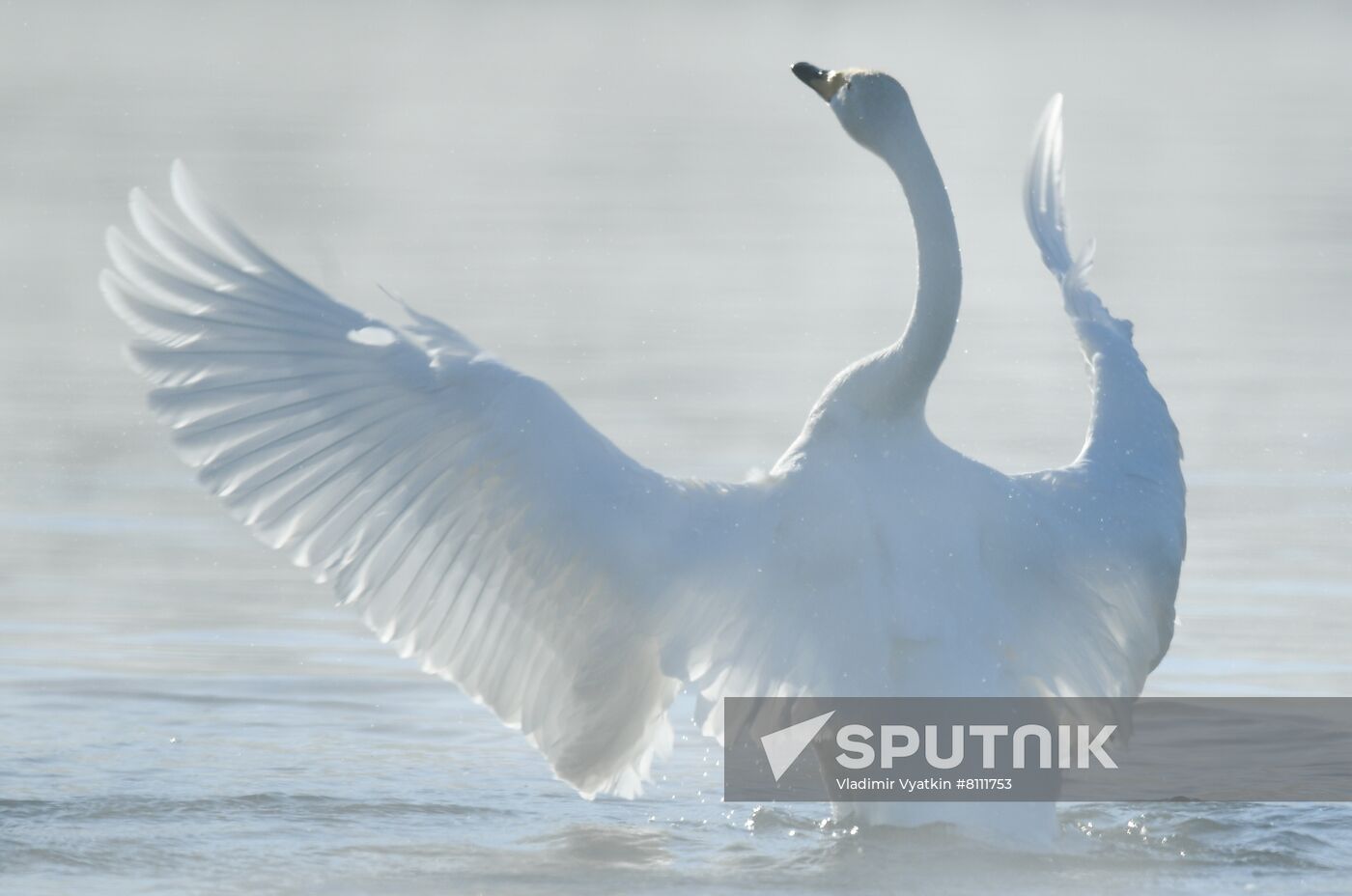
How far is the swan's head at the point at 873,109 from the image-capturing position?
8391 millimetres

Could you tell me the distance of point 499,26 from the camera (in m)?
Answer: 61.4

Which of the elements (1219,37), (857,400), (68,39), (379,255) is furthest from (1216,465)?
(1219,37)

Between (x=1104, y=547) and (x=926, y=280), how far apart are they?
1047mm

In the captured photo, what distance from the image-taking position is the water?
8.27 meters

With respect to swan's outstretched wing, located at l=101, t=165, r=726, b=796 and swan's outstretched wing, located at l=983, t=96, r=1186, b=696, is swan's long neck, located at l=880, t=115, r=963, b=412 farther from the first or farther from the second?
swan's outstretched wing, located at l=101, t=165, r=726, b=796

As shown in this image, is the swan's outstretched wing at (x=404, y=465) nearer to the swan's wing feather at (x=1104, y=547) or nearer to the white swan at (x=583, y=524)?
the white swan at (x=583, y=524)

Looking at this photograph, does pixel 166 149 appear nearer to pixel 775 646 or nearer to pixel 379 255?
pixel 379 255

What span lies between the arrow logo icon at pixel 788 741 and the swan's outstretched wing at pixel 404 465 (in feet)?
1.64

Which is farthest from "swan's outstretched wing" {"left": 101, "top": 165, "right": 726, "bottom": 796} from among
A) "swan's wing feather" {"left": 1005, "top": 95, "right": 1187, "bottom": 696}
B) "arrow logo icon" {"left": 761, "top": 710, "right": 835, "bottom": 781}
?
"swan's wing feather" {"left": 1005, "top": 95, "right": 1187, "bottom": 696}

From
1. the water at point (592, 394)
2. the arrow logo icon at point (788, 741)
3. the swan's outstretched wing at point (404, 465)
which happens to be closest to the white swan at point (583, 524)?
the swan's outstretched wing at point (404, 465)

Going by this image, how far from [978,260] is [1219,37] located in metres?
40.7

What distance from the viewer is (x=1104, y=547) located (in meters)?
8.11

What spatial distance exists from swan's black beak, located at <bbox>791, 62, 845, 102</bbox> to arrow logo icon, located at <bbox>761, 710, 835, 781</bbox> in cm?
225
